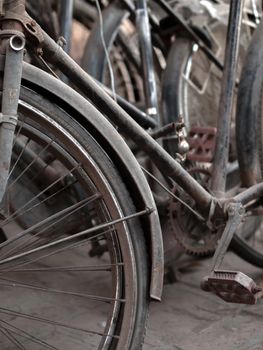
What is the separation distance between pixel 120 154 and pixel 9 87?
0.31 metres

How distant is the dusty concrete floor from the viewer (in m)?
1.65

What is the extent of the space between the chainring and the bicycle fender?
54 cm

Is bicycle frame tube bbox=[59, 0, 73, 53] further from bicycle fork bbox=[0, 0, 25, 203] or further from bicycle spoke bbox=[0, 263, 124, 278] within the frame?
bicycle spoke bbox=[0, 263, 124, 278]

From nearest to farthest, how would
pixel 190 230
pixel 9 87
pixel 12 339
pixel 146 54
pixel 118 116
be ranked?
pixel 9 87
pixel 118 116
pixel 12 339
pixel 190 230
pixel 146 54

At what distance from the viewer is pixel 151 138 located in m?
1.43

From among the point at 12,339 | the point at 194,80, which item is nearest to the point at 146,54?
the point at 194,80

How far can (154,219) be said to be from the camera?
127 cm

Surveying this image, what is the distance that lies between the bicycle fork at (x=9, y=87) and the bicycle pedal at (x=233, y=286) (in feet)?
2.17

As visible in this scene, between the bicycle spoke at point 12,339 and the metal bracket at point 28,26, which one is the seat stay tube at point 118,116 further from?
the bicycle spoke at point 12,339

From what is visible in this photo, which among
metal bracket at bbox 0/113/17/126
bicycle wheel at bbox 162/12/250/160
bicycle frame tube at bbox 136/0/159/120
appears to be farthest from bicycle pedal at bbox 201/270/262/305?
bicycle wheel at bbox 162/12/250/160

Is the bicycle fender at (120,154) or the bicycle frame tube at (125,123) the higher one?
the bicycle frame tube at (125,123)

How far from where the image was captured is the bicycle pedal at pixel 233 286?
1394 mm

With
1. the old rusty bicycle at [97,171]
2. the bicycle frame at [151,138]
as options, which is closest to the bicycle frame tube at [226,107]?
the bicycle frame at [151,138]

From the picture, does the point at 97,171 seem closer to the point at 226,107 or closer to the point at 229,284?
the point at 229,284
